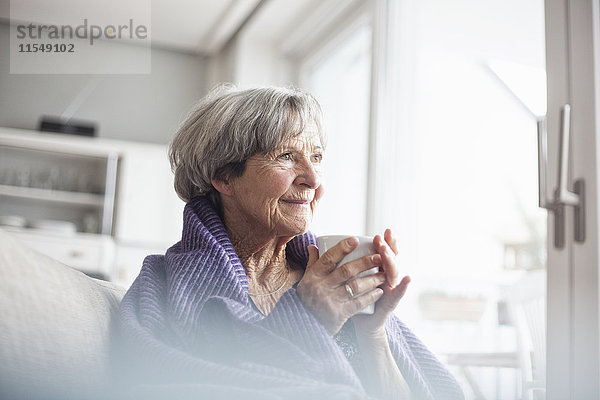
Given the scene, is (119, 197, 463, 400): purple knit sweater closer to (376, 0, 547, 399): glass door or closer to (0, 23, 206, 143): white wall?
(376, 0, 547, 399): glass door

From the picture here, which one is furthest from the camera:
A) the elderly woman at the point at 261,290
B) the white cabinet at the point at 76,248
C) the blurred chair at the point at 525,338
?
the white cabinet at the point at 76,248

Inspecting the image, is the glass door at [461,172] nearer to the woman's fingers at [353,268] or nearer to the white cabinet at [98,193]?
the white cabinet at [98,193]

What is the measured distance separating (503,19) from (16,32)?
3487 millimetres

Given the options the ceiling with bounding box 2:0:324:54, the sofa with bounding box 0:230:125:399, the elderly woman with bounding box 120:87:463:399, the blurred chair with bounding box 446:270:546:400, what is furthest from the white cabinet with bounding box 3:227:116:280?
the sofa with bounding box 0:230:125:399

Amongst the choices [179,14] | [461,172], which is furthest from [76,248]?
[461,172]

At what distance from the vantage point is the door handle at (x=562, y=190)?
1.25m

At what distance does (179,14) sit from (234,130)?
12.1 feet

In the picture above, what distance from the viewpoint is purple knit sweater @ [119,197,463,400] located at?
0.79m

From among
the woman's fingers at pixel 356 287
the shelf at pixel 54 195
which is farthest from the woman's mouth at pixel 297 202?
the shelf at pixel 54 195

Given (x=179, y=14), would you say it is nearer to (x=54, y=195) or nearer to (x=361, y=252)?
(x=54, y=195)

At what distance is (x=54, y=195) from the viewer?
4.45 m

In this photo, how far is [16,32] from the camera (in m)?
4.67

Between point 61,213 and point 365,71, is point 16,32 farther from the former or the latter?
point 365,71

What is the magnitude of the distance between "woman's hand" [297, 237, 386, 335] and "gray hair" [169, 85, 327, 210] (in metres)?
0.29
